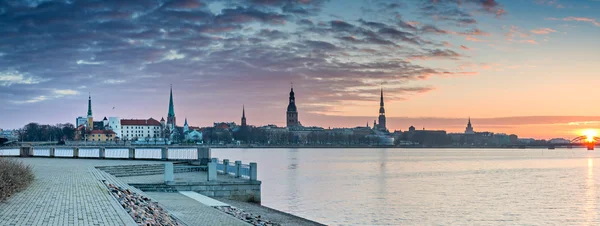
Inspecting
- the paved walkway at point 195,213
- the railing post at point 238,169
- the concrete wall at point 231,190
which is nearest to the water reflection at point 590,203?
the concrete wall at point 231,190

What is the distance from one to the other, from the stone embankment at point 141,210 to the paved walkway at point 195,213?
0.79 meters

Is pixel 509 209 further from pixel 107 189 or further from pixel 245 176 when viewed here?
pixel 107 189

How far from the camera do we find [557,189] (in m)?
50.5

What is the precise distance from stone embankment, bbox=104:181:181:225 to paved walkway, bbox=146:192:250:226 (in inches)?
31.1

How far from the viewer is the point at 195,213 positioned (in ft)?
64.2

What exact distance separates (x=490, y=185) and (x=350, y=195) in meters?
17.2

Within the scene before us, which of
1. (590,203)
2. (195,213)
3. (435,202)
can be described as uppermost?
(195,213)

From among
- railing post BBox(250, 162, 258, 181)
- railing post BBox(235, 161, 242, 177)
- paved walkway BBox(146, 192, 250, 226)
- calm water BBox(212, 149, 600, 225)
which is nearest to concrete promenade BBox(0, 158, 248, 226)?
paved walkway BBox(146, 192, 250, 226)

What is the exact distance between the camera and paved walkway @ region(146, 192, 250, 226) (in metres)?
18.1

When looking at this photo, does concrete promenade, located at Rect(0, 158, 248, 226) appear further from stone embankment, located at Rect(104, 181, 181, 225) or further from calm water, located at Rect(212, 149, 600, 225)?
calm water, located at Rect(212, 149, 600, 225)

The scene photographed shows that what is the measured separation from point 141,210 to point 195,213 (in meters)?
3.69

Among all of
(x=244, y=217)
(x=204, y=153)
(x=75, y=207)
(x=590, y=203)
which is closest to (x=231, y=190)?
(x=244, y=217)

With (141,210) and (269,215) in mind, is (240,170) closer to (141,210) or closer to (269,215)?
(269,215)

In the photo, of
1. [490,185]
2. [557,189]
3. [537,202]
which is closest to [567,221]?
[537,202]
